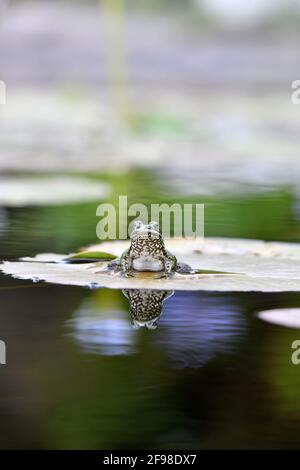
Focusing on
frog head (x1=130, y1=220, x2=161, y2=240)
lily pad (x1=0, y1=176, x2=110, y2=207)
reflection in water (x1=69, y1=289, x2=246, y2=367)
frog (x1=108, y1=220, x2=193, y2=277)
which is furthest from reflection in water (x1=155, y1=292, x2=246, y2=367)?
lily pad (x1=0, y1=176, x2=110, y2=207)

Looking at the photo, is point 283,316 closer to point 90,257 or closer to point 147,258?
point 147,258

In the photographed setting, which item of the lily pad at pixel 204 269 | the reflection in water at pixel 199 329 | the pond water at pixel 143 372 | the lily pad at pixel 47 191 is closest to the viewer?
the pond water at pixel 143 372

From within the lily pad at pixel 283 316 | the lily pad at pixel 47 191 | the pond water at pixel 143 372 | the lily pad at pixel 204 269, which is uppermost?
the lily pad at pixel 47 191

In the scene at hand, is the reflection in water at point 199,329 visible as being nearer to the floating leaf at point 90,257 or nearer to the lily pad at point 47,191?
the floating leaf at point 90,257

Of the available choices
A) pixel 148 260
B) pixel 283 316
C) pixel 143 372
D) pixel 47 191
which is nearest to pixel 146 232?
pixel 148 260

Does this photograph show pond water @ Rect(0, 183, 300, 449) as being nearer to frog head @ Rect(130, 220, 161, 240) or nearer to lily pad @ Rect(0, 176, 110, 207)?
frog head @ Rect(130, 220, 161, 240)

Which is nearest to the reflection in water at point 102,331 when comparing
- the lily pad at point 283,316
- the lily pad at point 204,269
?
the lily pad at point 204,269

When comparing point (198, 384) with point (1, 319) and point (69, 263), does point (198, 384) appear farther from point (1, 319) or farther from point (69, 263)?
point (69, 263)

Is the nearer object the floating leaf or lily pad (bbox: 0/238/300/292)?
lily pad (bbox: 0/238/300/292)
